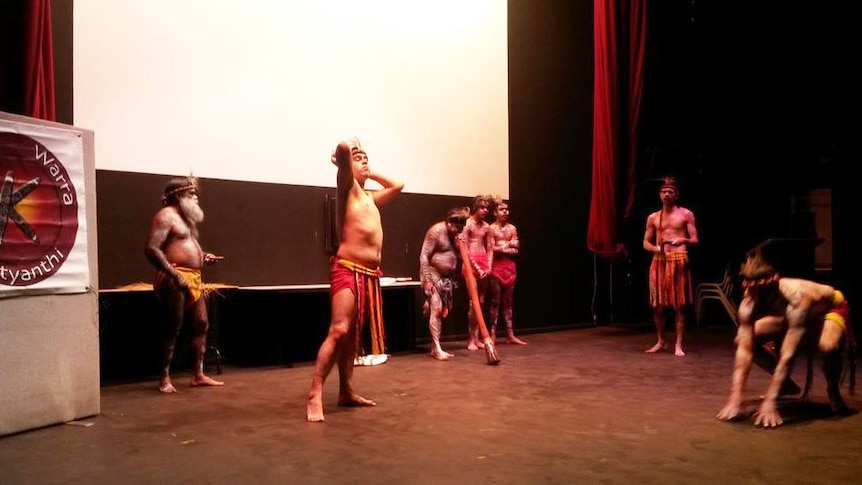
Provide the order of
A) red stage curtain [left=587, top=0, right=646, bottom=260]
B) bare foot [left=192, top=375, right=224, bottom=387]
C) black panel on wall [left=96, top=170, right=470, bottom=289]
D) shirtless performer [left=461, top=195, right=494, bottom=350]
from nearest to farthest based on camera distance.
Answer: bare foot [left=192, top=375, right=224, bottom=387]
black panel on wall [left=96, top=170, right=470, bottom=289]
shirtless performer [left=461, top=195, right=494, bottom=350]
red stage curtain [left=587, top=0, right=646, bottom=260]

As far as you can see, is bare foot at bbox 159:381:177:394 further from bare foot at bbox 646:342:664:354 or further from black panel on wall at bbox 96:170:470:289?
bare foot at bbox 646:342:664:354

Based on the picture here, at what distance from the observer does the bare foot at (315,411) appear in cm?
413

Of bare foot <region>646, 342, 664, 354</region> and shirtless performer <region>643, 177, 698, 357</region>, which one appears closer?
shirtless performer <region>643, 177, 698, 357</region>

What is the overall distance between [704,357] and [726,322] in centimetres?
366

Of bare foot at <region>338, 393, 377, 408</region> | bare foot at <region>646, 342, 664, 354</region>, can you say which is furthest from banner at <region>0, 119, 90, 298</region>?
bare foot at <region>646, 342, 664, 354</region>

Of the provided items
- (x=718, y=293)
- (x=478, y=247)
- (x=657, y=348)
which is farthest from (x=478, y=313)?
(x=718, y=293)

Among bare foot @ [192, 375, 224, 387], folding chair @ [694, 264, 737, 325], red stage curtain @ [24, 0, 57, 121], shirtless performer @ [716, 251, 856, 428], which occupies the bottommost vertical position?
bare foot @ [192, 375, 224, 387]

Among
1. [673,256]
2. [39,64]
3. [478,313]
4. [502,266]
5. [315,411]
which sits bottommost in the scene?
[315,411]

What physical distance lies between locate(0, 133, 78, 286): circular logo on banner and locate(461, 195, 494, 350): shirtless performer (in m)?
4.06

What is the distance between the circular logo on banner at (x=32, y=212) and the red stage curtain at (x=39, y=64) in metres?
1.27

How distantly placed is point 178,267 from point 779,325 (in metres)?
3.81

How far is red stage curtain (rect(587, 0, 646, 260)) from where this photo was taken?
8.14m

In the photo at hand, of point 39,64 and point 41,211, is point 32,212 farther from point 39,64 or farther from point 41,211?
point 39,64

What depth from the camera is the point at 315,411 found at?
416cm
